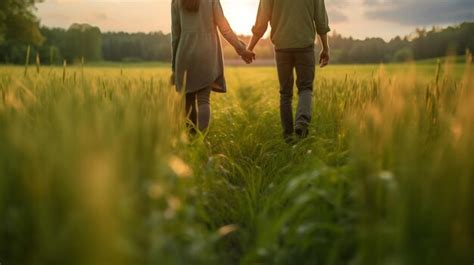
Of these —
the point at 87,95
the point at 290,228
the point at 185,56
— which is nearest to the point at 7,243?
the point at 290,228

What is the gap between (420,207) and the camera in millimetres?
1740

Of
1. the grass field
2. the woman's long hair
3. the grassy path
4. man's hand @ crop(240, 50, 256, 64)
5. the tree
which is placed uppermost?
the tree

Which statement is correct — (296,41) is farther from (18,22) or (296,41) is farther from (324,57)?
(18,22)

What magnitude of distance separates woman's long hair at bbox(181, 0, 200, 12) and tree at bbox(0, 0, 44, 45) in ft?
137

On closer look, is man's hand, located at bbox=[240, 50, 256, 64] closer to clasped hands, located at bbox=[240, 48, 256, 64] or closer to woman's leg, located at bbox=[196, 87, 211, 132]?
clasped hands, located at bbox=[240, 48, 256, 64]

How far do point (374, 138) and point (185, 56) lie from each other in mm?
3076

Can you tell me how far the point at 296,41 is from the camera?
522 centimetres

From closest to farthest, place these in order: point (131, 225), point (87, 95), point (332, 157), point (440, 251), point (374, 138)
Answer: point (131, 225) < point (440, 251) < point (374, 138) < point (87, 95) < point (332, 157)

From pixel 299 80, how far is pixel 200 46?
1212 mm

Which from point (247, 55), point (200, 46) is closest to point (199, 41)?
point (200, 46)

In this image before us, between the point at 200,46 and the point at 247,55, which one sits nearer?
the point at 200,46

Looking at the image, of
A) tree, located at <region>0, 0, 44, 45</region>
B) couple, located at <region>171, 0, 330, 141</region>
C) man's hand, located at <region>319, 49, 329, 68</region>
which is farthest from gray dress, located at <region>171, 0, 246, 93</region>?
tree, located at <region>0, 0, 44, 45</region>

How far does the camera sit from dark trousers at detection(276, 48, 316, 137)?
5.30 meters

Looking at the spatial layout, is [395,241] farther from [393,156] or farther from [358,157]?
[393,156]
